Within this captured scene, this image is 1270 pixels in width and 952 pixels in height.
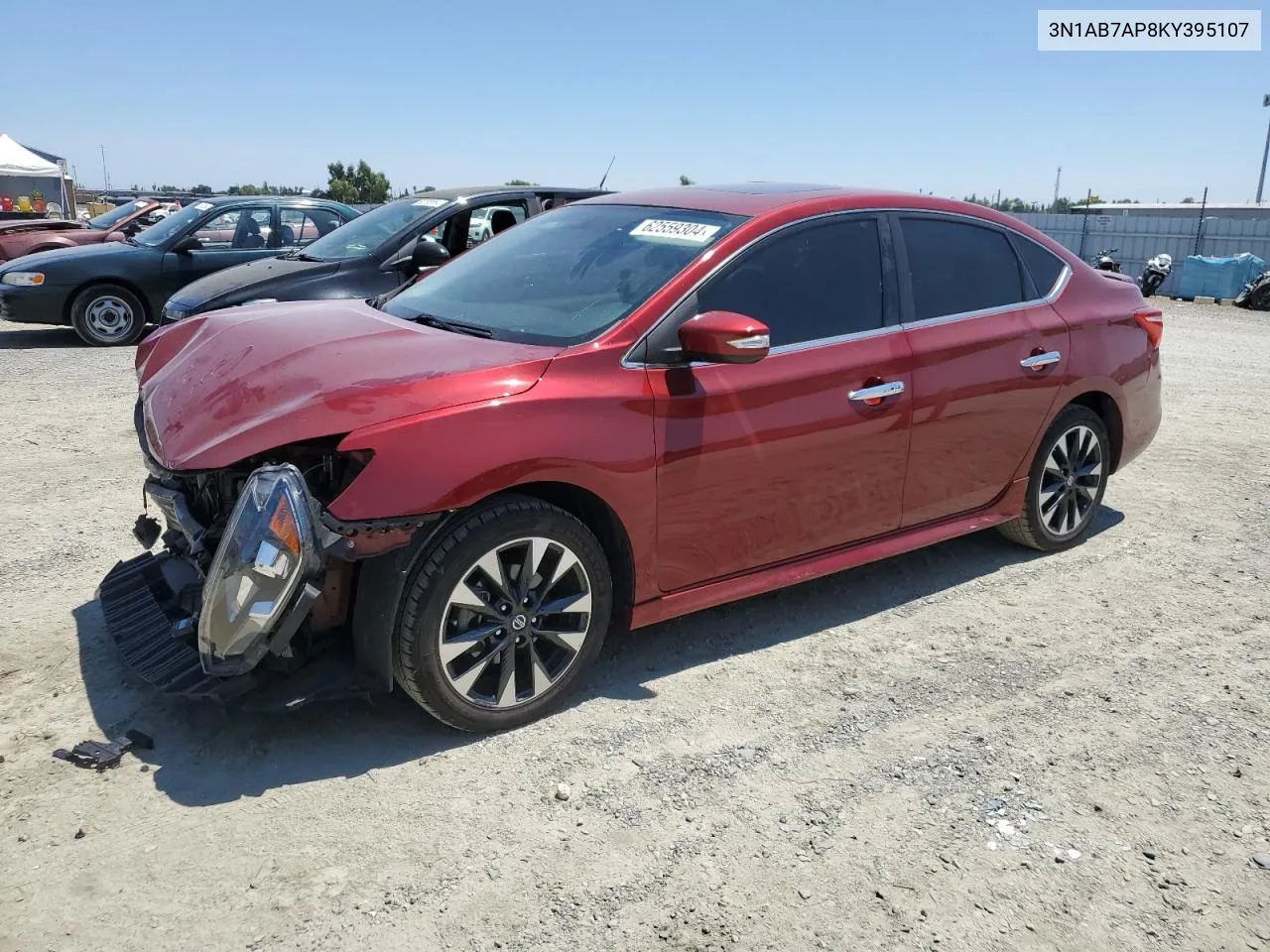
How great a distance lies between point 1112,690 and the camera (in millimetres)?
3834

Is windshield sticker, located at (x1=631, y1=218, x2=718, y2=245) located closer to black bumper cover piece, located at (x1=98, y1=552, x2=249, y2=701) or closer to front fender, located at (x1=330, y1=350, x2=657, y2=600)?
front fender, located at (x1=330, y1=350, x2=657, y2=600)

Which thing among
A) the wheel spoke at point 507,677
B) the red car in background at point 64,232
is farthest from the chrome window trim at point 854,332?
the red car in background at point 64,232

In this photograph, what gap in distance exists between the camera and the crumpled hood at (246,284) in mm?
7930

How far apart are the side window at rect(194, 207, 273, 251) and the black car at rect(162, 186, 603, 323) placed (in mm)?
2269

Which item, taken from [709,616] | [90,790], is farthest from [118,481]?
[709,616]

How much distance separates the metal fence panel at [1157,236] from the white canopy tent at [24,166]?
31.0 metres

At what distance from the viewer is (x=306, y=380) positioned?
3203 mm

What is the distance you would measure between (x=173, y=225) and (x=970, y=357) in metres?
10.1

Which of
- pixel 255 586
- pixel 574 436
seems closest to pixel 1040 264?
pixel 574 436

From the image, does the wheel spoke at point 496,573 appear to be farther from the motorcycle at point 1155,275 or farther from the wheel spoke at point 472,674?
the motorcycle at point 1155,275

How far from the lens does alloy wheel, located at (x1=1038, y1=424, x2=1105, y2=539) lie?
5.00 metres

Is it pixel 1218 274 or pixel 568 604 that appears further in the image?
pixel 1218 274

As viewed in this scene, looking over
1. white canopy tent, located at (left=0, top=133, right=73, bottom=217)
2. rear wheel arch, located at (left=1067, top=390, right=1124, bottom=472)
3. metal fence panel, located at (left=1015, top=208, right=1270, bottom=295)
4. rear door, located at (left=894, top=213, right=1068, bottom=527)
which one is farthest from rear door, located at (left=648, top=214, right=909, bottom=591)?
white canopy tent, located at (left=0, top=133, right=73, bottom=217)

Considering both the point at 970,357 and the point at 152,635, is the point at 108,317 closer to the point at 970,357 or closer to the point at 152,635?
the point at 152,635
